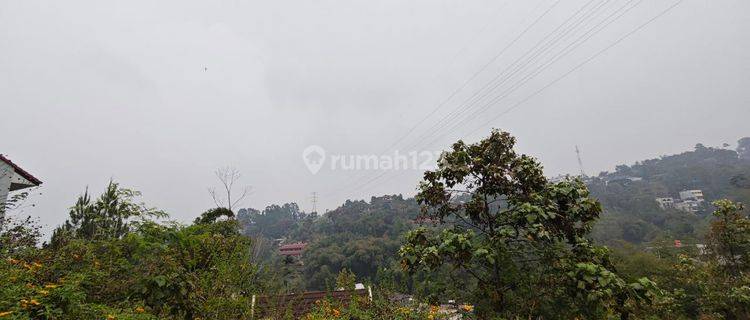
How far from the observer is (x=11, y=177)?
389 inches

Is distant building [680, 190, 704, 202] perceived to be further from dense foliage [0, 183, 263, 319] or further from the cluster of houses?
dense foliage [0, 183, 263, 319]

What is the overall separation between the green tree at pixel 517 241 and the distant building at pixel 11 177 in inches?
460

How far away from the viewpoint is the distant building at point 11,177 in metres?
9.56

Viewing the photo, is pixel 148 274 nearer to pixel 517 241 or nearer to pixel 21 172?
pixel 517 241

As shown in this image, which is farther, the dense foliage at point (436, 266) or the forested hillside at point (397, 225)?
the forested hillside at point (397, 225)

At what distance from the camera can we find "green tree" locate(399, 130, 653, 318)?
3.12m

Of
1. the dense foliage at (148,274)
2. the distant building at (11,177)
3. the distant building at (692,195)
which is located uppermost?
the distant building at (692,195)

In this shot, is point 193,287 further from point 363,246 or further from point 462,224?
point 363,246

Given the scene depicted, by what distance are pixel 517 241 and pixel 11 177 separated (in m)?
13.4

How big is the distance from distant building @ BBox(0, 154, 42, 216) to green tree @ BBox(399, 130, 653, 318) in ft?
38.4

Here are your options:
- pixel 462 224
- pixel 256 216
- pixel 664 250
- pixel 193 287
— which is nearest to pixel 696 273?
pixel 462 224

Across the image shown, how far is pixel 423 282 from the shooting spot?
4.00 m

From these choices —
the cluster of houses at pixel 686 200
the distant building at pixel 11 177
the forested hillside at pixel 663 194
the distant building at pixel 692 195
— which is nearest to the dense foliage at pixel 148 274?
the distant building at pixel 11 177

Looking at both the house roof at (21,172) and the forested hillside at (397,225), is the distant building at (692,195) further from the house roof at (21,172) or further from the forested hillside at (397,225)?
the house roof at (21,172)
